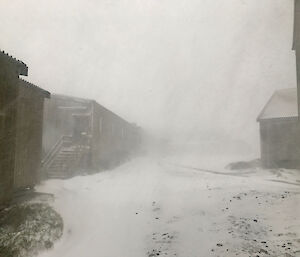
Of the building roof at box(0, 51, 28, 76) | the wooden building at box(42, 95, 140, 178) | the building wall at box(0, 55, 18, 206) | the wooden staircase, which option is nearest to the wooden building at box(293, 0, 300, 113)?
the wooden building at box(42, 95, 140, 178)

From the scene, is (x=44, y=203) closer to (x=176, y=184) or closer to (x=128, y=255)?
(x=128, y=255)

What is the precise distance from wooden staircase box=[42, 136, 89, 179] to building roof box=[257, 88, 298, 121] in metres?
14.4

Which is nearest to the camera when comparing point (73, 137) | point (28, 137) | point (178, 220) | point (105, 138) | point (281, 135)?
point (178, 220)

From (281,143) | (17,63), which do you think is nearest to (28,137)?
(17,63)

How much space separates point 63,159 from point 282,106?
17271 mm

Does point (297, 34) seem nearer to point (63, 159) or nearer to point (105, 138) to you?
point (105, 138)

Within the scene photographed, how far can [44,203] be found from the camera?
938 cm

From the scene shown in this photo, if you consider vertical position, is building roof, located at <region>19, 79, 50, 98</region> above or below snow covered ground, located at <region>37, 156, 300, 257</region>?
above

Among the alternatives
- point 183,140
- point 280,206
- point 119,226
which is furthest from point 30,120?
point 183,140

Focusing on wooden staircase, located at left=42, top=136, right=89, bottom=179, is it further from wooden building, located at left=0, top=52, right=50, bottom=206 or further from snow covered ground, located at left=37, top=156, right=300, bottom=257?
wooden building, located at left=0, top=52, right=50, bottom=206

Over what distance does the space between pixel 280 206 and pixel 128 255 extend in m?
5.78

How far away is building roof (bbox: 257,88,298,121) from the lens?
2297 cm

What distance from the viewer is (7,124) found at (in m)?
8.06

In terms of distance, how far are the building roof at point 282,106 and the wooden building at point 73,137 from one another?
12791 mm
